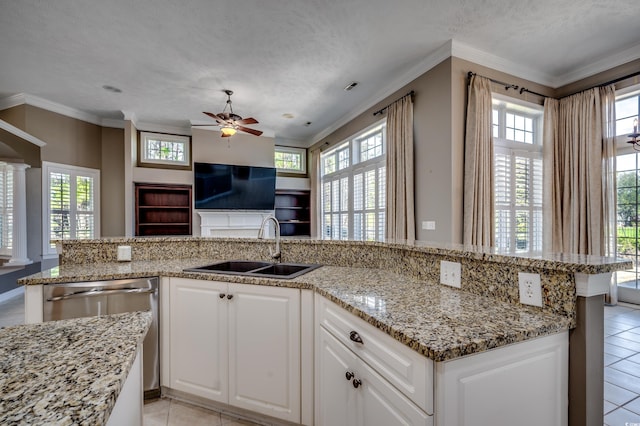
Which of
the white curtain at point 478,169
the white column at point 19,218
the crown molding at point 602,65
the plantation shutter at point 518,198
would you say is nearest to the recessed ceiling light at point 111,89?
the white column at point 19,218

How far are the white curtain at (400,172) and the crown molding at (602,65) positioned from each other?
2.16 m

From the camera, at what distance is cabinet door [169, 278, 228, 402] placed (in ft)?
5.72

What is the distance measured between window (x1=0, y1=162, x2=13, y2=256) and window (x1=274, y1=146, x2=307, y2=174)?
4.73 meters

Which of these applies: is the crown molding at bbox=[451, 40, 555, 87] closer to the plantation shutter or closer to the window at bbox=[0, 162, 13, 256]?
the plantation shutter

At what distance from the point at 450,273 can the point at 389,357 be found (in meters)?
0.62

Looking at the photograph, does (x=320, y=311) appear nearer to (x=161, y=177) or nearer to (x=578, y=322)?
(x=578, y=322)

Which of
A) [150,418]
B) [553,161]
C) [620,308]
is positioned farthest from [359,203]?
[150,418]

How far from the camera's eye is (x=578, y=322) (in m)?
0.91

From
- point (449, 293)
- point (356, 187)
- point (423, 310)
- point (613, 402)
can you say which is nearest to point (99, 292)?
point (423, 310)

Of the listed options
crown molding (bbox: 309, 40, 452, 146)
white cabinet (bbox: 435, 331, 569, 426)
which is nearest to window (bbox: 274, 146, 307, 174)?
crown molding (bbox: 309, 40, 452, 146)

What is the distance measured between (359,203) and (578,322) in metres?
4.38

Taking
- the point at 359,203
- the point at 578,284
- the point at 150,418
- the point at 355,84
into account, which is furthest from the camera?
the point at 359,203

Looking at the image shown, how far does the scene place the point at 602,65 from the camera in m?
3.50

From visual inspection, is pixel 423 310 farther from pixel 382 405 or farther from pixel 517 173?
pixel 517 173
